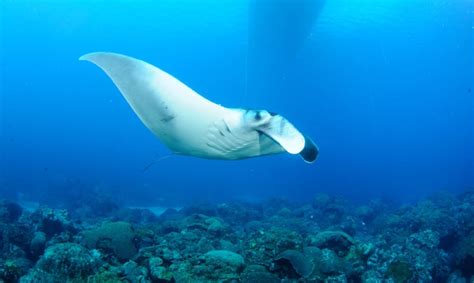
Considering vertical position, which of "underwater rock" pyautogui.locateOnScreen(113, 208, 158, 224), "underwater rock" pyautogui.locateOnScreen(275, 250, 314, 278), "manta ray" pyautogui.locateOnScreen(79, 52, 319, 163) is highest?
"underwater rock" pyautogui.locateOnScreen(113, 208, 158, 224)

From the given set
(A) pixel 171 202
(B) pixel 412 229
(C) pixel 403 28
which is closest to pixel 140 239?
(B) pixel 412 229

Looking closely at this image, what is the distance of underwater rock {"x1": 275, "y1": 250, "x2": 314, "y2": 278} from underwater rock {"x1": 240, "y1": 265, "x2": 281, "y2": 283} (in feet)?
1.21

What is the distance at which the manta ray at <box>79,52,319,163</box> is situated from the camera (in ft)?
11.6

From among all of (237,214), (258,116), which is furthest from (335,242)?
(237,214)

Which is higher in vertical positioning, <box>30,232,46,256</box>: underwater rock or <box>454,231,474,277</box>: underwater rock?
<box>454,231,474,277</box>: underwater rock

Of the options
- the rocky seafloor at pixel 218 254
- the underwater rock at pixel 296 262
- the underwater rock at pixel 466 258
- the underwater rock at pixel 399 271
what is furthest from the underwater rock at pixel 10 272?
the underwater rock at pixel 466 258

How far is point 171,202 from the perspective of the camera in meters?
28.8

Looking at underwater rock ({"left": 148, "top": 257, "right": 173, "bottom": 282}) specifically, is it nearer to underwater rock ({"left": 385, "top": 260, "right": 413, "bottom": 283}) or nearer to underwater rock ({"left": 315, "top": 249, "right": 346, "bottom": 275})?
underwater rock ({"left": 315, "top": 249, "right": 346, "bottom": 275})

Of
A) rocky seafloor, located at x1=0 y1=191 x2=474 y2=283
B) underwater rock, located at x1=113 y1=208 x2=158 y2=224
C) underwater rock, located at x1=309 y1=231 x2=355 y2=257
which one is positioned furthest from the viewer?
underwater rock, located at x1=113 y1=208 x2=158 y2=224

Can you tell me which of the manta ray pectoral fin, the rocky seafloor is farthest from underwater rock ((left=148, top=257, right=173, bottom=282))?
the manta ray pectoral fin

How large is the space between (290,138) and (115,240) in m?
4.15

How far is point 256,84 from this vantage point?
1809 inches

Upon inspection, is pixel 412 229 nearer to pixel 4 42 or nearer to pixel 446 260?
pixel 446 260

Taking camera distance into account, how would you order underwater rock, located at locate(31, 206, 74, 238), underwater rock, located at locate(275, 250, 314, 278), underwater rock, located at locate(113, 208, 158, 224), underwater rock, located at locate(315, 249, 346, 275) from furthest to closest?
underwater rock, located at locate(113, 208, 158, 224) < underwater rock, located at locate(31, 206, 74, 238) < underwater rock, located at locate(315, 249, 346, 275) < underwater rock, located at locate(275, 250, 314, 278)
